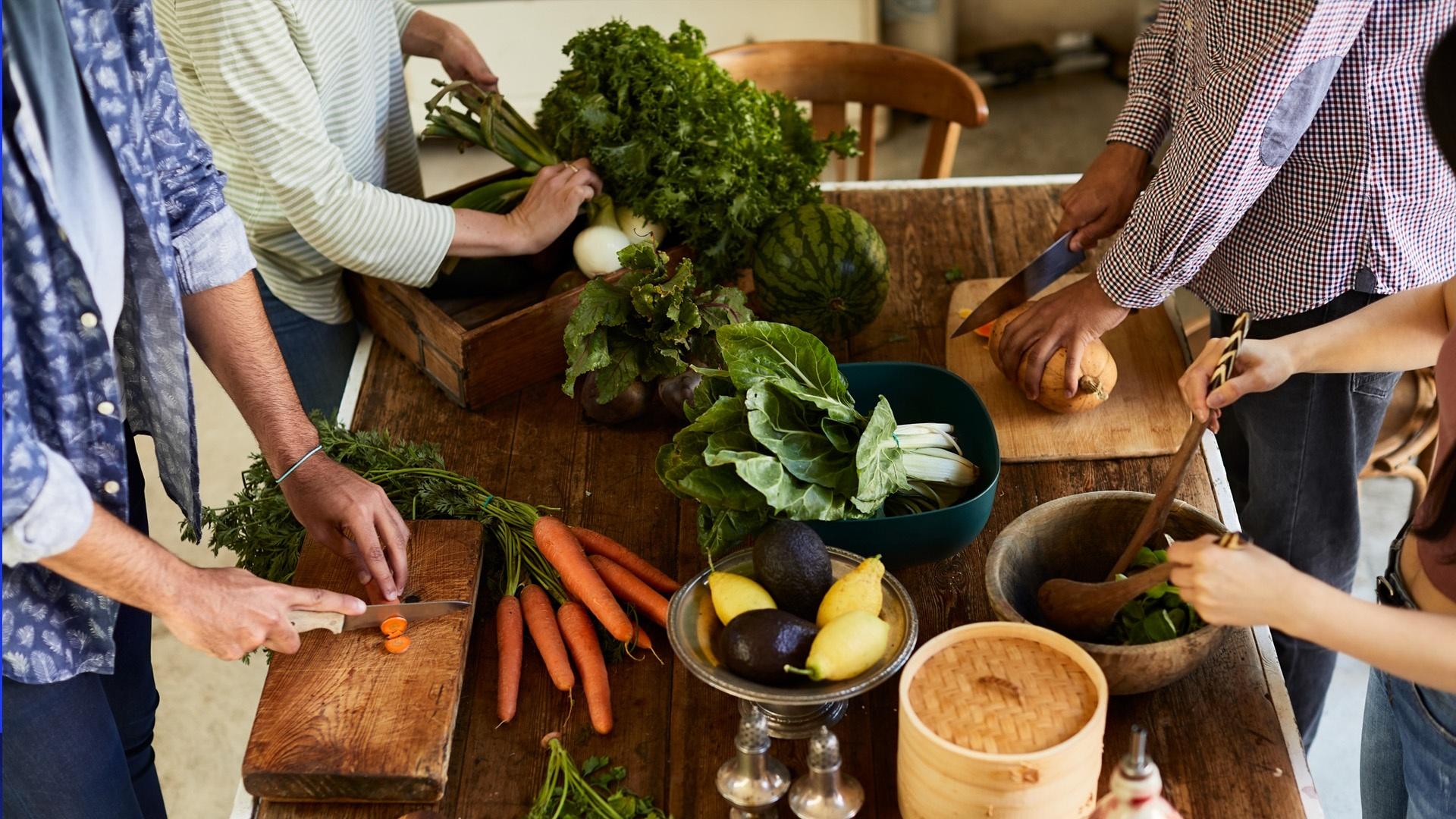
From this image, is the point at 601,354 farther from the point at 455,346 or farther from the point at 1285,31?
the point at 1285,31

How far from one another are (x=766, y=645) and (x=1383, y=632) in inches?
22.4

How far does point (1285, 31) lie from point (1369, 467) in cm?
143

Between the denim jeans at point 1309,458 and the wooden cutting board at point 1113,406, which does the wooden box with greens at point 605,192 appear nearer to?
the wooden cutting board at point 1113,406

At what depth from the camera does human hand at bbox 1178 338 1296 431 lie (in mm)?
1323

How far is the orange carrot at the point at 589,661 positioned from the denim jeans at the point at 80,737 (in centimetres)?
57

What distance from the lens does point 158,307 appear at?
142 cm

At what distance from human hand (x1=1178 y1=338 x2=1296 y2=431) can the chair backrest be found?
4.05 ft

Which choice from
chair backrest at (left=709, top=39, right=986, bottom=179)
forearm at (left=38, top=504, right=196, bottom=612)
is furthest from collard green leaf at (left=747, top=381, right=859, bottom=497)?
chair backrest at (left=709, top=39, right=986, bottom=179)

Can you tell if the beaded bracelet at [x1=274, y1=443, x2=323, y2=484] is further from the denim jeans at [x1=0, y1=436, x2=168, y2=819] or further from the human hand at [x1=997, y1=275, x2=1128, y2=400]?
the human hand at [x1=997, y1=275, x2=1128, y2=400]

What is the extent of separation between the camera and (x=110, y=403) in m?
1.34

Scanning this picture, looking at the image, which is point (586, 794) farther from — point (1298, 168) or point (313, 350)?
point (1298, 168)

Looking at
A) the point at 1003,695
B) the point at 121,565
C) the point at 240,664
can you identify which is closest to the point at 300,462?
the point at 121,565

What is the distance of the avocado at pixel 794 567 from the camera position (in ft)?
4.17

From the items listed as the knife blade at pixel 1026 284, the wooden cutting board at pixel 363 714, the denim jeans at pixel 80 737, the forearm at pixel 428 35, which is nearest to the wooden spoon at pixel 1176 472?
the knife blade at pixel 1026 284
